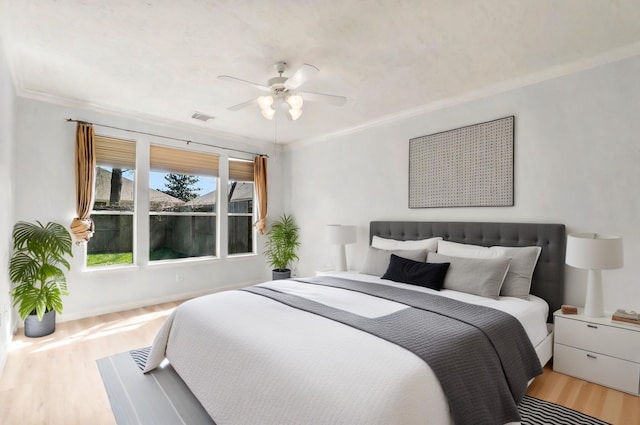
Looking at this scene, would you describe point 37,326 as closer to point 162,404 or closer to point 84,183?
point 84,183

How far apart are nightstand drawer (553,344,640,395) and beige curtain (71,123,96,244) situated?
4.90 metres

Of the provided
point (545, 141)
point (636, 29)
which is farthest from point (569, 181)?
point (636, 29)

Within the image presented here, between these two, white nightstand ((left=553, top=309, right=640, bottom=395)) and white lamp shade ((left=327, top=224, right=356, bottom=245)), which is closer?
white nightstand ((left=553, top=309, right=640, bottom=395))

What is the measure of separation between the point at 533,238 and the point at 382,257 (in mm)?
1449

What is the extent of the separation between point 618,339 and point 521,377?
1.00 metres

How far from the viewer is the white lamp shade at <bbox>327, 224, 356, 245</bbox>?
4.32 metres

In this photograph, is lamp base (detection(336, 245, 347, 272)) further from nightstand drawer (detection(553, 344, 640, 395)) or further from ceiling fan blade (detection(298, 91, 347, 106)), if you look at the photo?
nightstand drawer (detection(553, 344, 640, 395))

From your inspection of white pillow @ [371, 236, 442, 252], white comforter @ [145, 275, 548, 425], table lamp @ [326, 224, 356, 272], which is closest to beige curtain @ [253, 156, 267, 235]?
table lamp @ [326, 224, 356, 272]

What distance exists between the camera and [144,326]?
142 inches

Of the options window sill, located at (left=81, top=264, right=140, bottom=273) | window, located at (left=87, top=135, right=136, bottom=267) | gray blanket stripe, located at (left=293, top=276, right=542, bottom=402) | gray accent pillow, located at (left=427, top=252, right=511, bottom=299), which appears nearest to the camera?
gray blanket stripe, located at (left=293, top=276, right=542, bottom=402)

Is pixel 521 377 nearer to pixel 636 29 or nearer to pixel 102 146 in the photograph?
pixel 636 29

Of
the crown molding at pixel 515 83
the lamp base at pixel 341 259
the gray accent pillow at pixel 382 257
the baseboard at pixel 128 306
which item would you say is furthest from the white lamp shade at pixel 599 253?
the baseboard at pixel 128 306

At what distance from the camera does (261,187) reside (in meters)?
5.50

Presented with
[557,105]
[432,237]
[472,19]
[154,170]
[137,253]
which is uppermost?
[472,19]
